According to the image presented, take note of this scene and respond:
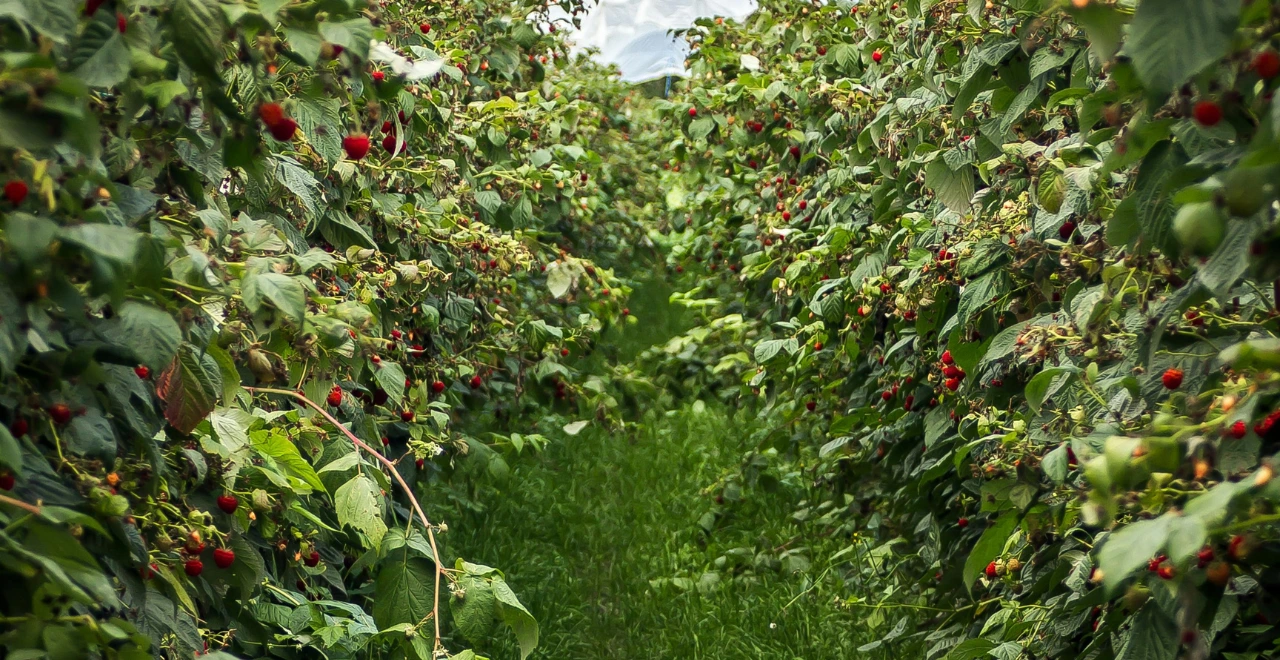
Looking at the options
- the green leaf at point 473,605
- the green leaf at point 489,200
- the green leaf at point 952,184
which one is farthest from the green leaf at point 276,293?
the green leaf at point 489,200

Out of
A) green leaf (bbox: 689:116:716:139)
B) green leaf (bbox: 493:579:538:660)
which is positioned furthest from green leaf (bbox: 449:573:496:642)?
green leaf (bbox: 689:116:716:139)

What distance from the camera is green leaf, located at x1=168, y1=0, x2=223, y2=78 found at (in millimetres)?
921

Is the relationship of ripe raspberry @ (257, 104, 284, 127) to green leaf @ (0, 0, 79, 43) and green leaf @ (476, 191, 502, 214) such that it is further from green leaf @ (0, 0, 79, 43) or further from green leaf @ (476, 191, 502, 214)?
green leaf @ (476, 191, 502, 214)

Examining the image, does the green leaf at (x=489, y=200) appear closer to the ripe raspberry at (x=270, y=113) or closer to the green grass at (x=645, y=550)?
the green grass at (x=645, y=550)

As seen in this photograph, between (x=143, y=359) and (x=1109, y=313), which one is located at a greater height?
(x=143, y=359)

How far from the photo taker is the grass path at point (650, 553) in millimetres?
3549

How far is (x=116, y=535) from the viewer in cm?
111

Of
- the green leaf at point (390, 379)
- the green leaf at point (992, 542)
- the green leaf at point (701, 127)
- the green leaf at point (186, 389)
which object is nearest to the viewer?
the green leaf at point (186, 389)

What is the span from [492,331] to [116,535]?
8.25ft

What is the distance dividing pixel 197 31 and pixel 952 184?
5.31 feet

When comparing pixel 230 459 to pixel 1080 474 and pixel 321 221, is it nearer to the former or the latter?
pixel 321 221

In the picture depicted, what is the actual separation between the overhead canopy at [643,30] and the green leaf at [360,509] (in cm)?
773

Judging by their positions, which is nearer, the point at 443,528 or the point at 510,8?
the point at 443,528

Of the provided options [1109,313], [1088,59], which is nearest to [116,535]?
[1109,313]
